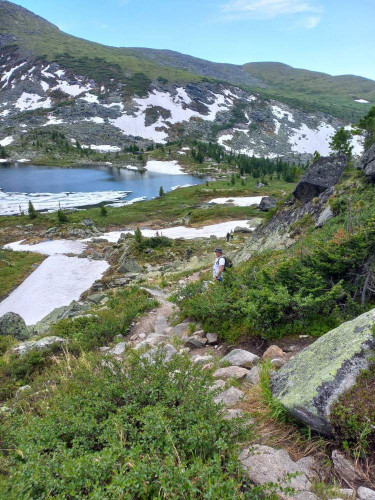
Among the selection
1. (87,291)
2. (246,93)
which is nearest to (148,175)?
(87,291)

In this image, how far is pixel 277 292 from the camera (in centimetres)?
675

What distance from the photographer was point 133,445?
10.3 feet

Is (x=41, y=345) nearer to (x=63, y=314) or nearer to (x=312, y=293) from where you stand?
(x=63, y=314)

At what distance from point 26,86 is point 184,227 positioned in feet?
534

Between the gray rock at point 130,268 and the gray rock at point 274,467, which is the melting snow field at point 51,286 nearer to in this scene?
the gray rock at point 130,268

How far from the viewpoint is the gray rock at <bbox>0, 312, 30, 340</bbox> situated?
1316 cm

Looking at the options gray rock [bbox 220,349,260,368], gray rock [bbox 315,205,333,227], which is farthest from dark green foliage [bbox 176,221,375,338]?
gray rock [bbox 315,205,333,227]


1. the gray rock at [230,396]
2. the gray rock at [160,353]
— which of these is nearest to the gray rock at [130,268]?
the gray rock at [160,353]

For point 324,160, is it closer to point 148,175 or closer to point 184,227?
point 184,227

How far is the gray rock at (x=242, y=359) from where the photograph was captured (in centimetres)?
575

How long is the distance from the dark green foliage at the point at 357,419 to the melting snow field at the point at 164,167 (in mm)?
104160

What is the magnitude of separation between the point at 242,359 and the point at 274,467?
2.62m

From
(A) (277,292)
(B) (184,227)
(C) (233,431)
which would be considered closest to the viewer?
(C) (233,431)

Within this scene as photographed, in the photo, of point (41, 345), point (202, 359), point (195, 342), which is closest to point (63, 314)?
point (41, 345)
